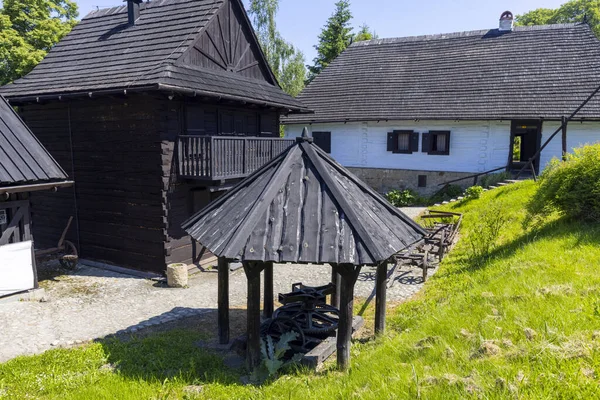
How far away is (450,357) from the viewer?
438 cm

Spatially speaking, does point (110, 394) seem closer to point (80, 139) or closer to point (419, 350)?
point (419, 350)

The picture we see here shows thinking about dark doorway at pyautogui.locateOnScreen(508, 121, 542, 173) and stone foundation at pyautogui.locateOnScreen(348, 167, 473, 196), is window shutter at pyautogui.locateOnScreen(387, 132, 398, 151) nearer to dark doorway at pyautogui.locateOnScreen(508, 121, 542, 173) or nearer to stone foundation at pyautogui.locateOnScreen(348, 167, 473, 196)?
stone foundation at pyautogui.locateOnScreen(348, 167, 473, 196)

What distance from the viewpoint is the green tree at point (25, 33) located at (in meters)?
22.6

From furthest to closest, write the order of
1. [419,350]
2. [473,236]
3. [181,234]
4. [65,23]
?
1. [65,23]
2. [181,234]
3. [473,236]
4. [419,350]

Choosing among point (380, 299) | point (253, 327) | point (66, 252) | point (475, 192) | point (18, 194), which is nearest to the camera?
point (253, 327)

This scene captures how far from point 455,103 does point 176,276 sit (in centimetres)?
1569

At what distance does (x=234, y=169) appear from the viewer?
39.4ft

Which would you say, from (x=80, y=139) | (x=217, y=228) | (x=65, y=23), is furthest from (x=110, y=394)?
(x=65, y=23)

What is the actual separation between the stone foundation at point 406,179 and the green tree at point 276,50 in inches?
601

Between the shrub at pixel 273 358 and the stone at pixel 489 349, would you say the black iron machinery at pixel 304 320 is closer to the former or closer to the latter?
the shrub at pixel 273 358

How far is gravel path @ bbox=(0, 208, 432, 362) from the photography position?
7.61 meters

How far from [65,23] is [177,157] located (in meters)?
20.0

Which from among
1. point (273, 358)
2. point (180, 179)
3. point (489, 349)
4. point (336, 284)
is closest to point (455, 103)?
point (180, 179)

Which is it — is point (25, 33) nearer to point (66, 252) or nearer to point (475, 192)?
point (66, 252)
